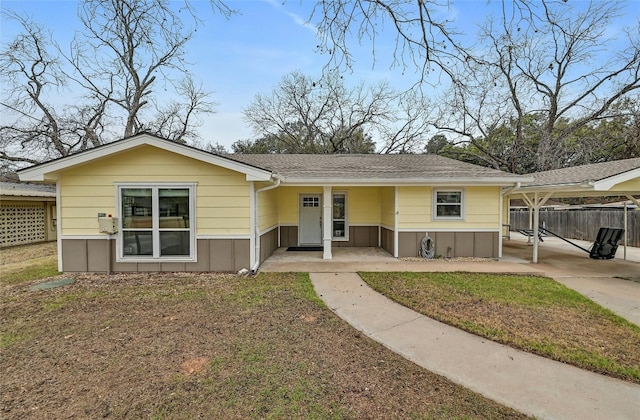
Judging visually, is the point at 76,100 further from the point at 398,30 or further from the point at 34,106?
the point at 398,30

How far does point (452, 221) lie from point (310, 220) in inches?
177

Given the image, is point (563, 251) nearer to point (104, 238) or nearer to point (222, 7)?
point (222, 7)

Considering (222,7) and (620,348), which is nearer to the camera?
(222,7)

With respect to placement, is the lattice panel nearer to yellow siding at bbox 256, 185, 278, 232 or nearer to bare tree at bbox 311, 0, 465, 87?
yellow siding at bbox 256, 185, 278, 232

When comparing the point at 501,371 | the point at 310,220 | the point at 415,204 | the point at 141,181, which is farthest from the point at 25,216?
the point at 501,371

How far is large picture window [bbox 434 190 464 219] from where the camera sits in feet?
27.7

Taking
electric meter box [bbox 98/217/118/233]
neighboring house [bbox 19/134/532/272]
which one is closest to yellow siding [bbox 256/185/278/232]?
neighboring house [bbox 19/134/532/272]

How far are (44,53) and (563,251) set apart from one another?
88.1 ft

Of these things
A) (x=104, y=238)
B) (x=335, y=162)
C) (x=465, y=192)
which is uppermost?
(x=335, y=162)

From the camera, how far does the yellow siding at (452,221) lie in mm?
8383

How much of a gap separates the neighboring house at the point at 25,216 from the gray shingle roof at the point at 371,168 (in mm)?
8195

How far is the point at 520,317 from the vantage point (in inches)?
167

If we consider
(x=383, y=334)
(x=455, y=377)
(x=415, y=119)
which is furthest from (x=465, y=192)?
(x=415, y=119)

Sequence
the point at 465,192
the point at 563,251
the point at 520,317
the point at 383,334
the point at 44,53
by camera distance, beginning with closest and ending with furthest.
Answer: the point at 383,334, the point at 520,317, the point at 465,192, the point at 563,251, the point at 44,53
